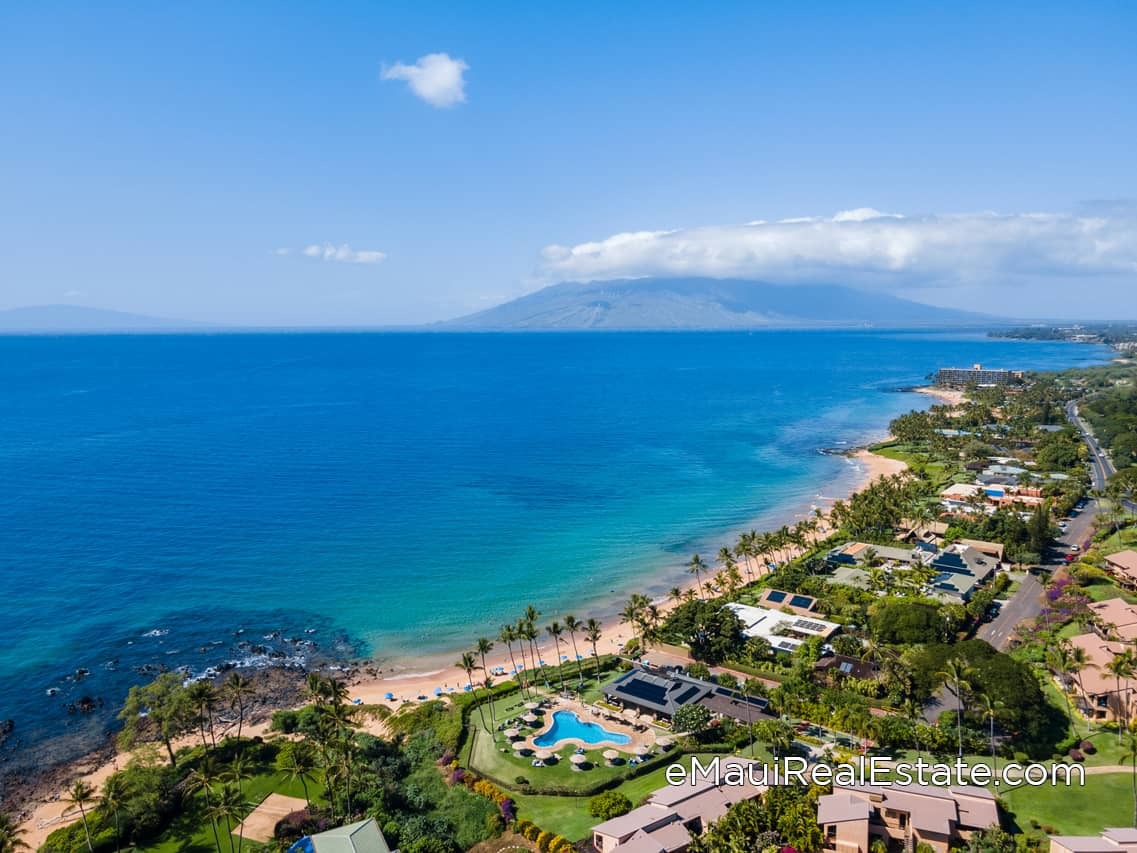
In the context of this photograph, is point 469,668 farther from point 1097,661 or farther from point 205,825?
point 1097,661

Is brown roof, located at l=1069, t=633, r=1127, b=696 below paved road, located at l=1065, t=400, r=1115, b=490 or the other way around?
below

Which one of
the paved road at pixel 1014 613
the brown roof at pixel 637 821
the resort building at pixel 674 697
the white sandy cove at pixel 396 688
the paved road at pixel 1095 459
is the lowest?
the white sandy cove at pixel 396 688

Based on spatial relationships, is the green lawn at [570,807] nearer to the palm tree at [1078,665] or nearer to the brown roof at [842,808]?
the brown roof at [842,808]

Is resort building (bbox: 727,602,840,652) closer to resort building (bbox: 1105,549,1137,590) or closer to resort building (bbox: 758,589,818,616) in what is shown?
resort building (bbox: 758,589,818,616)

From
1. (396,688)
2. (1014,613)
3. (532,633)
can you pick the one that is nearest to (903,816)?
(532,633)

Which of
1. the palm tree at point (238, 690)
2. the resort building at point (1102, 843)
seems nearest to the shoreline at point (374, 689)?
the palm tree at point (238, 690)

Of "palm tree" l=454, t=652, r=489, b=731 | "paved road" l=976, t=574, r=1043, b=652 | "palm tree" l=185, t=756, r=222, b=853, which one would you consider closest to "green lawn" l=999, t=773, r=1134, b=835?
"paved road" l=976, t=574, r=1043, b=652
